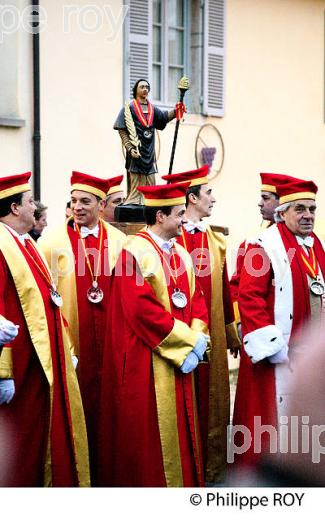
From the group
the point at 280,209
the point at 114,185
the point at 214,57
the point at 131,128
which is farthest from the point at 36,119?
the point at 280,209

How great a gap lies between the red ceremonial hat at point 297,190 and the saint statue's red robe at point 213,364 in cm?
96

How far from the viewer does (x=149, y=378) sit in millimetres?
7926

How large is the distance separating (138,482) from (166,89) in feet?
27.3

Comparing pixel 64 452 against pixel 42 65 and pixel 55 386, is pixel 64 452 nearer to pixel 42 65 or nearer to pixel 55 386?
pixel 55 386

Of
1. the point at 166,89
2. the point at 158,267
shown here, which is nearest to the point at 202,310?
the point at 158,267

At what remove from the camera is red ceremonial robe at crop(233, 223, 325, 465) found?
8.38m

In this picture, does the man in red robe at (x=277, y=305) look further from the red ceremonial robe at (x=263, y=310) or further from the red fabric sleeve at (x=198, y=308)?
the red fabric sleeve at (x=198, y=308)

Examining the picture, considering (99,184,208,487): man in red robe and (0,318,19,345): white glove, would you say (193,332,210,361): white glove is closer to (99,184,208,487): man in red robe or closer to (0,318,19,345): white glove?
(99,184,208,487): man in red robe

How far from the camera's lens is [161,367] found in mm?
7922

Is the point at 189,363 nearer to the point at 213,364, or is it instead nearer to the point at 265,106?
the point at 213,364

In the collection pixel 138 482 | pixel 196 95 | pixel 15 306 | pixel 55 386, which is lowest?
pixel 138 482

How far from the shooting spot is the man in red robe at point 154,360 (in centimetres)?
788

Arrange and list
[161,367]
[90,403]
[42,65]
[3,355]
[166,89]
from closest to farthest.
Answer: [3,355] → [161,367] → [90,403] → [42,65] → [166,89]

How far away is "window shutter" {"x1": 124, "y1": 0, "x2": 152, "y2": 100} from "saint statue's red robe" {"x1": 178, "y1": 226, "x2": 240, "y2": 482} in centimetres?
566
